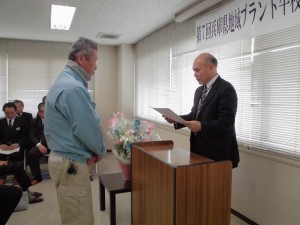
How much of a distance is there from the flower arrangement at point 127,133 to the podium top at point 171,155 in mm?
316

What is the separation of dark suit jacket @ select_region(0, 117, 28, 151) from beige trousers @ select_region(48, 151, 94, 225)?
2.69m

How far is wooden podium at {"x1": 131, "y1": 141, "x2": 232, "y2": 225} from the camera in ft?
4.30

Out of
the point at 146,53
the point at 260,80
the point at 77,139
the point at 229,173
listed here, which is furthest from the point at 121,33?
the point at 229,173

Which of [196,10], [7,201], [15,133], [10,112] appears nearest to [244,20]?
[196,10]

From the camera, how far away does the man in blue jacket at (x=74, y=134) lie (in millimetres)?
1456

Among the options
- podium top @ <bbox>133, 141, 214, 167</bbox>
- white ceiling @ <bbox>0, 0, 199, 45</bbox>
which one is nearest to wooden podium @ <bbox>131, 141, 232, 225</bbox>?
podium top @ <bbox>133, 141, 214, 167</bbox>

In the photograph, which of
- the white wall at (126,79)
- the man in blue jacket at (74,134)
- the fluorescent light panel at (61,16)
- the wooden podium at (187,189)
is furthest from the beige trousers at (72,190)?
the white wall at (126,79)

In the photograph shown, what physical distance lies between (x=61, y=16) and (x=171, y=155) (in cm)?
304

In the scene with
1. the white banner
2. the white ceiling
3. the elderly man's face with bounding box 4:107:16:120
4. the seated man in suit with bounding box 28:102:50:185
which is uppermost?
the white ceiling

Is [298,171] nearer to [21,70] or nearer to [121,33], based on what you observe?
[121,33]

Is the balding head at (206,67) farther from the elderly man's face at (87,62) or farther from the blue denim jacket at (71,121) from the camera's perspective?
the blue denim jacket at (71,121)

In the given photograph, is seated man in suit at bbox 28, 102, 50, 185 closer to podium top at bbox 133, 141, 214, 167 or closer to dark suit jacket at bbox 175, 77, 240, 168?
podium top at bbox 133, 141, 214, 167

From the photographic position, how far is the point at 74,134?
148 centimetres

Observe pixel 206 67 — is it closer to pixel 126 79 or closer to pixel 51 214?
pixel 51 214
